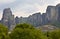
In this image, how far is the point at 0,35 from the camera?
201 ft

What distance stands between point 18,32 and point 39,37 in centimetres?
532

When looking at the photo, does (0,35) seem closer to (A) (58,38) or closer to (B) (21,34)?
(B) (21,34)

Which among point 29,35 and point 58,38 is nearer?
point 29,35

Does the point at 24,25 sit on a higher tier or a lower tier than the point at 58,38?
higher

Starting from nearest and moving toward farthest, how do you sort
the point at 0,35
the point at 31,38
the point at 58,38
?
the point at 31,38 → the point at 0,35 → the point at 58,38

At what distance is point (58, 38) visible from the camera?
73438 mm

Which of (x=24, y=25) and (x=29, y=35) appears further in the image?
(x=24, y=25)

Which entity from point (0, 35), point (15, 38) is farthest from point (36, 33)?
point (0, 35)

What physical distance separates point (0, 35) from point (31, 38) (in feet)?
31.8

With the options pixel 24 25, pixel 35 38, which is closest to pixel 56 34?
pixel 24 25

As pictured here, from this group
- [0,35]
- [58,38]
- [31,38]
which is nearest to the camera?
[31,38]

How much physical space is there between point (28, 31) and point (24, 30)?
1083mm

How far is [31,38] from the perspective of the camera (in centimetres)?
5584

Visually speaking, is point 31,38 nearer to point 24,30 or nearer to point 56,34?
point 24,30
